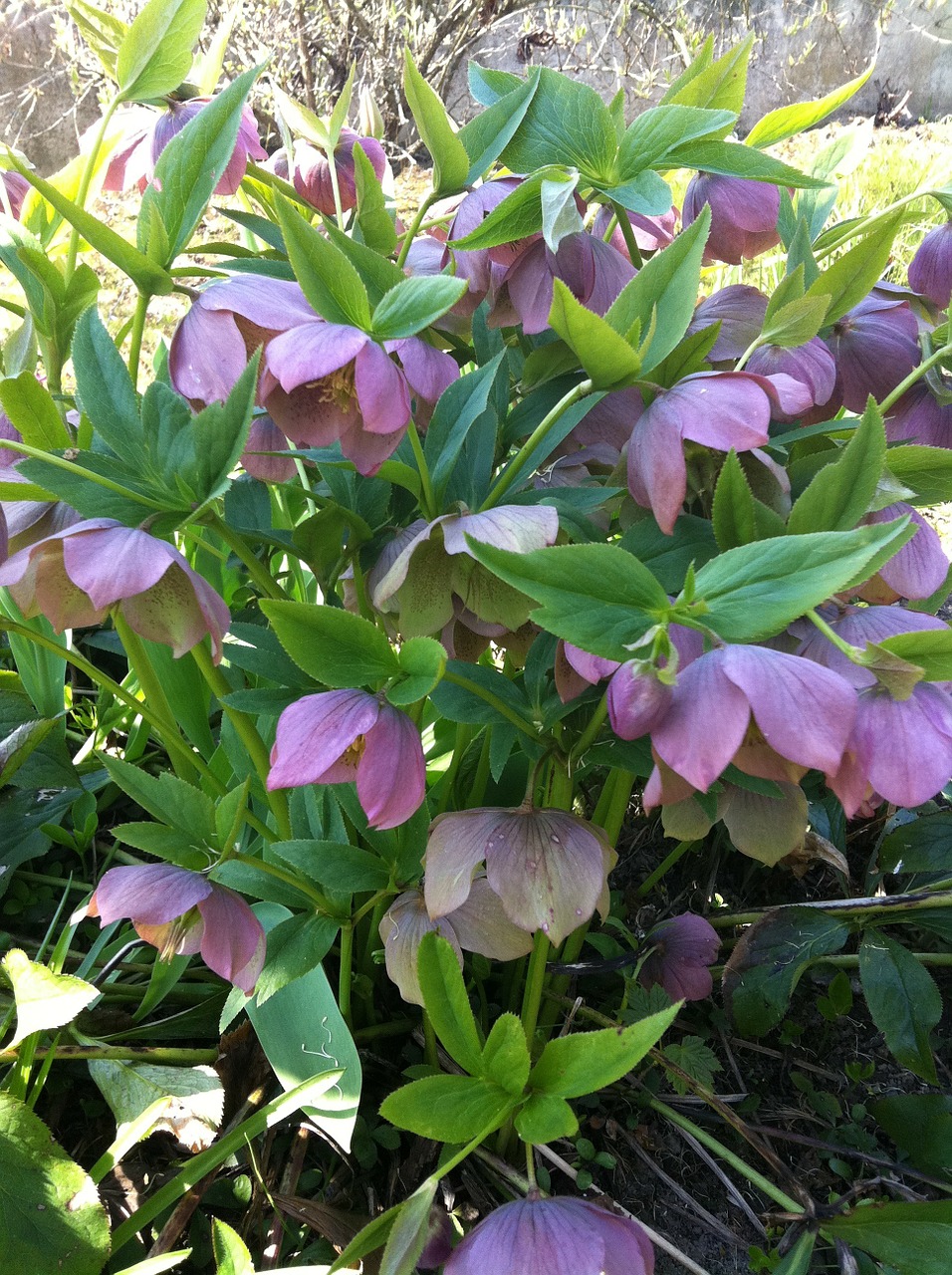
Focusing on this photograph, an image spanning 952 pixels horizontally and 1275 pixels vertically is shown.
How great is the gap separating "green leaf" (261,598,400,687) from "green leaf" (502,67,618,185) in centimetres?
28

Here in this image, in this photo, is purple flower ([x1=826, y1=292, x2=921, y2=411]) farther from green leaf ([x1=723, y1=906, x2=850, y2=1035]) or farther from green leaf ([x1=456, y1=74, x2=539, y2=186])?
green leaf ([x1=723, y1=906, x2=850, y2=1035])

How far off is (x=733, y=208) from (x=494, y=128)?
150mm

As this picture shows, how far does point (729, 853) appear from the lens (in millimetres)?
891

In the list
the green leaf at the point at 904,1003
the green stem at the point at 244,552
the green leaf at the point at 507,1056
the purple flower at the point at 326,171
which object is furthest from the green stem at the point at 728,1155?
the purple flower at the point at 326,171

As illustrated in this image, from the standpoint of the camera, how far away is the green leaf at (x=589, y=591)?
1.22 ft

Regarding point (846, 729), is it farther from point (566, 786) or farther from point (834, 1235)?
point (834, 1235)

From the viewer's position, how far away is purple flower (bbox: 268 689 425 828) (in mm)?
424

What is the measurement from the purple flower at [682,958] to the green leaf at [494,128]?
0.51 meters

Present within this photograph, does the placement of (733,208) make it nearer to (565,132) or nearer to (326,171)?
(565,132)

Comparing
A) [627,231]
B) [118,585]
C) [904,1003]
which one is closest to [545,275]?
[627,231]

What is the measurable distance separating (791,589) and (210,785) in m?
0.48

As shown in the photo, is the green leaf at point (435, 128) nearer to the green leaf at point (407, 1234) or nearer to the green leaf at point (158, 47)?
the green leaf at point (158, 47)

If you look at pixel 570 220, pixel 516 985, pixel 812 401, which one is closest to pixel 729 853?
pixel 516 985

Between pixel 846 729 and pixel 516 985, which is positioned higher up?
pixel 846 729
